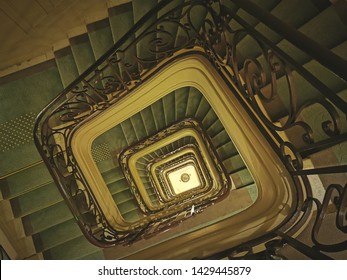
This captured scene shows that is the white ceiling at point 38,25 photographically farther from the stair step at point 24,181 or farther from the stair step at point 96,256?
the stair step at point 96,256

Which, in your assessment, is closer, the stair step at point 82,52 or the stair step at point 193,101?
the stair step at point 82,52

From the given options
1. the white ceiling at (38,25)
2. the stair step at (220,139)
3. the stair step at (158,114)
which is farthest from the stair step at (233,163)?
the white ceiling at (38,25)

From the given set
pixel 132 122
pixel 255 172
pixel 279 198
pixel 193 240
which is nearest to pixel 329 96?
pixel 279 198

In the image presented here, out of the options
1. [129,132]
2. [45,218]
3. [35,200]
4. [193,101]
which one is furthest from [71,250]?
[193,101]

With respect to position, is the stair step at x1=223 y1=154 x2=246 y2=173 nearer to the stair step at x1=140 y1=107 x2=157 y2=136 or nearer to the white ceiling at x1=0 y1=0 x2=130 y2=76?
the stair step at x1=140 y1=107 x2=157 y2=136

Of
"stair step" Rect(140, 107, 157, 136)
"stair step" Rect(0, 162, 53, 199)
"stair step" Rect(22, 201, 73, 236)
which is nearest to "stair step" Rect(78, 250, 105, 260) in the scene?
"stair step" Rect(22, 201, 73, 236)

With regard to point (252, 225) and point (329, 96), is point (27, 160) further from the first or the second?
point (329, 96)

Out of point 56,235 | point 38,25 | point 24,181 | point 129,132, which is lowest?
point 56,235

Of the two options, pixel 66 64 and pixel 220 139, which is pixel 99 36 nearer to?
pixel 66 64
